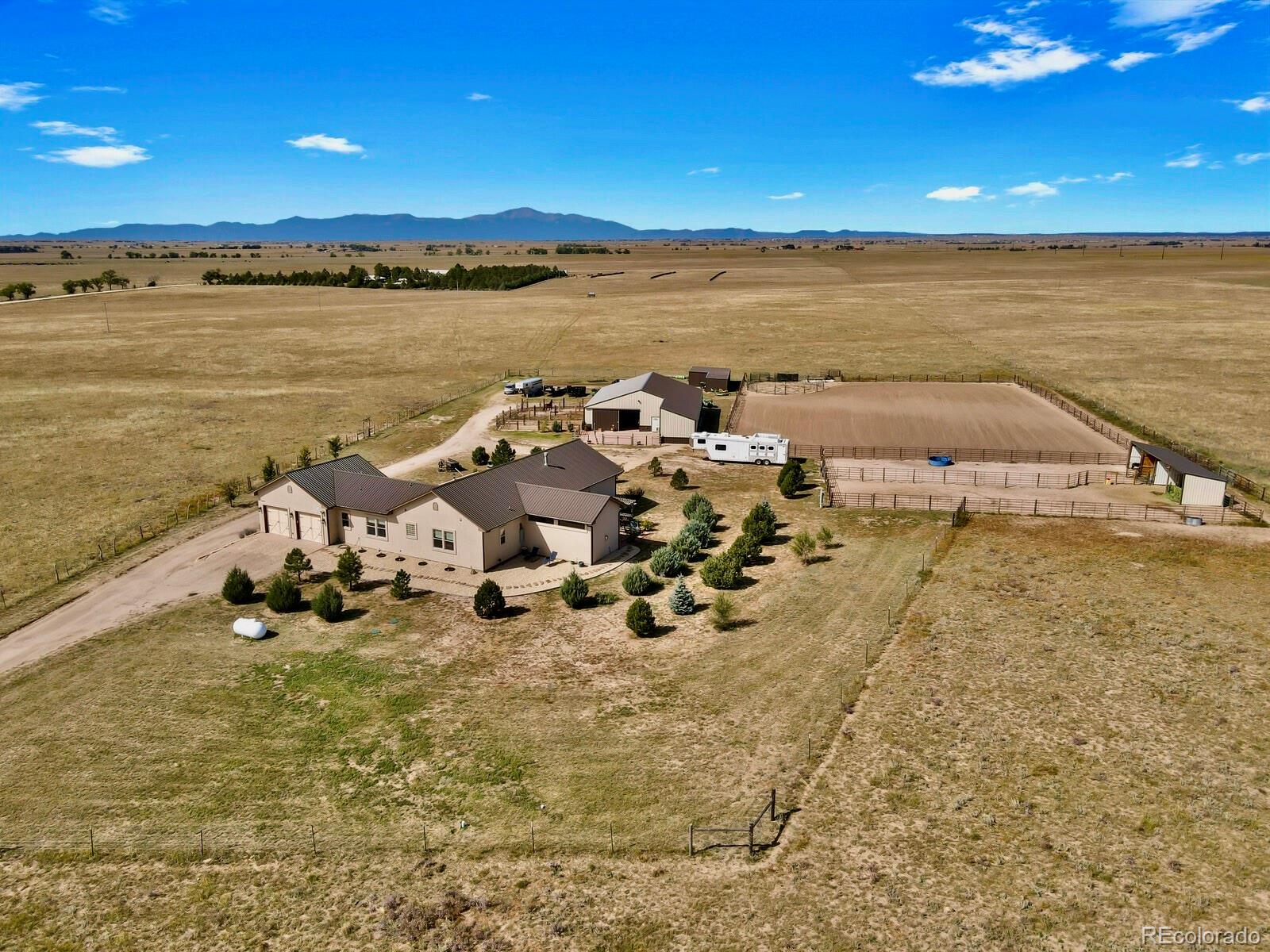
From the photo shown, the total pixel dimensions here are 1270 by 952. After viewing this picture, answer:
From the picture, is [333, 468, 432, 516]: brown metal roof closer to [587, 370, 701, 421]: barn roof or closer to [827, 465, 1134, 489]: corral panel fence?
[587, 370, 701, 421]: barn roof

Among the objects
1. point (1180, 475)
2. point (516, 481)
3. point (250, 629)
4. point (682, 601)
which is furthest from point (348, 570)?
point (1180, 475)

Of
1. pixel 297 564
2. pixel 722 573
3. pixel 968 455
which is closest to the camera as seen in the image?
pixel 722 573

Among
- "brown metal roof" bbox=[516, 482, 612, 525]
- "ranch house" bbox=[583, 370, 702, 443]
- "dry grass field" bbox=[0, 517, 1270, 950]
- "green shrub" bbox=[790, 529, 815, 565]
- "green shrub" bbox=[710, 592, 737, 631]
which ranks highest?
"ranch house" bbox=[583, 370, 702, 443]

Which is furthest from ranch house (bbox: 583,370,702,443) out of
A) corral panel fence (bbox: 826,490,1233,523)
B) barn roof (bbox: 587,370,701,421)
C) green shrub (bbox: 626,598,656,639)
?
green shrub (bbox: 626,598,656,639)

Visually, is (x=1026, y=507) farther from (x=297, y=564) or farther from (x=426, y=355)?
(x=426, y=355)

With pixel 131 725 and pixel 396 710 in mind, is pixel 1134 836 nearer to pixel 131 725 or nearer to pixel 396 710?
pixel 396 710

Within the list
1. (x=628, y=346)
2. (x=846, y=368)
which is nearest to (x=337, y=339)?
(x=628, y=346)
